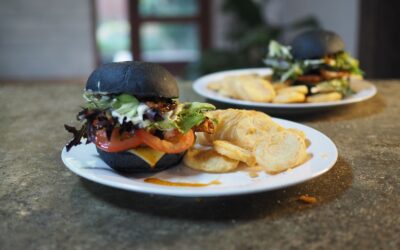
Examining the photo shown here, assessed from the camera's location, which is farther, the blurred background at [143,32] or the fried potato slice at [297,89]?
the blurred background at [143,32]

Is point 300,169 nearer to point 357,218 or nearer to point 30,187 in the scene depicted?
point 357,218

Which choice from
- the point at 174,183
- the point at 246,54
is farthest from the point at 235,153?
the point at 246,54

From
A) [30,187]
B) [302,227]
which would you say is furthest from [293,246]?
[30,187]

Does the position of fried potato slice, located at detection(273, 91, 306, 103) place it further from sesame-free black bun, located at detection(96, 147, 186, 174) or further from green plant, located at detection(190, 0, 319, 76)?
green plant, located at detection(190, 0, 319, 76)

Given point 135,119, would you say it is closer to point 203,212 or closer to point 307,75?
point 203,212

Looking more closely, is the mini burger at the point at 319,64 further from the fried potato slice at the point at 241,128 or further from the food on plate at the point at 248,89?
the fried potato slice at the point at 241,128

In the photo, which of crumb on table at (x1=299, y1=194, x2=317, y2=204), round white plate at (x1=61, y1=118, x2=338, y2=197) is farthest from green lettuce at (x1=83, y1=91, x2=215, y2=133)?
crumb on table at (x1=299, y1=194, x2=317, y2=204)

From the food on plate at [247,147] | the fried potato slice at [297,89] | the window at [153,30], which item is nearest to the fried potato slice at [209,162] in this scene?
the food on plate at [247,147]
